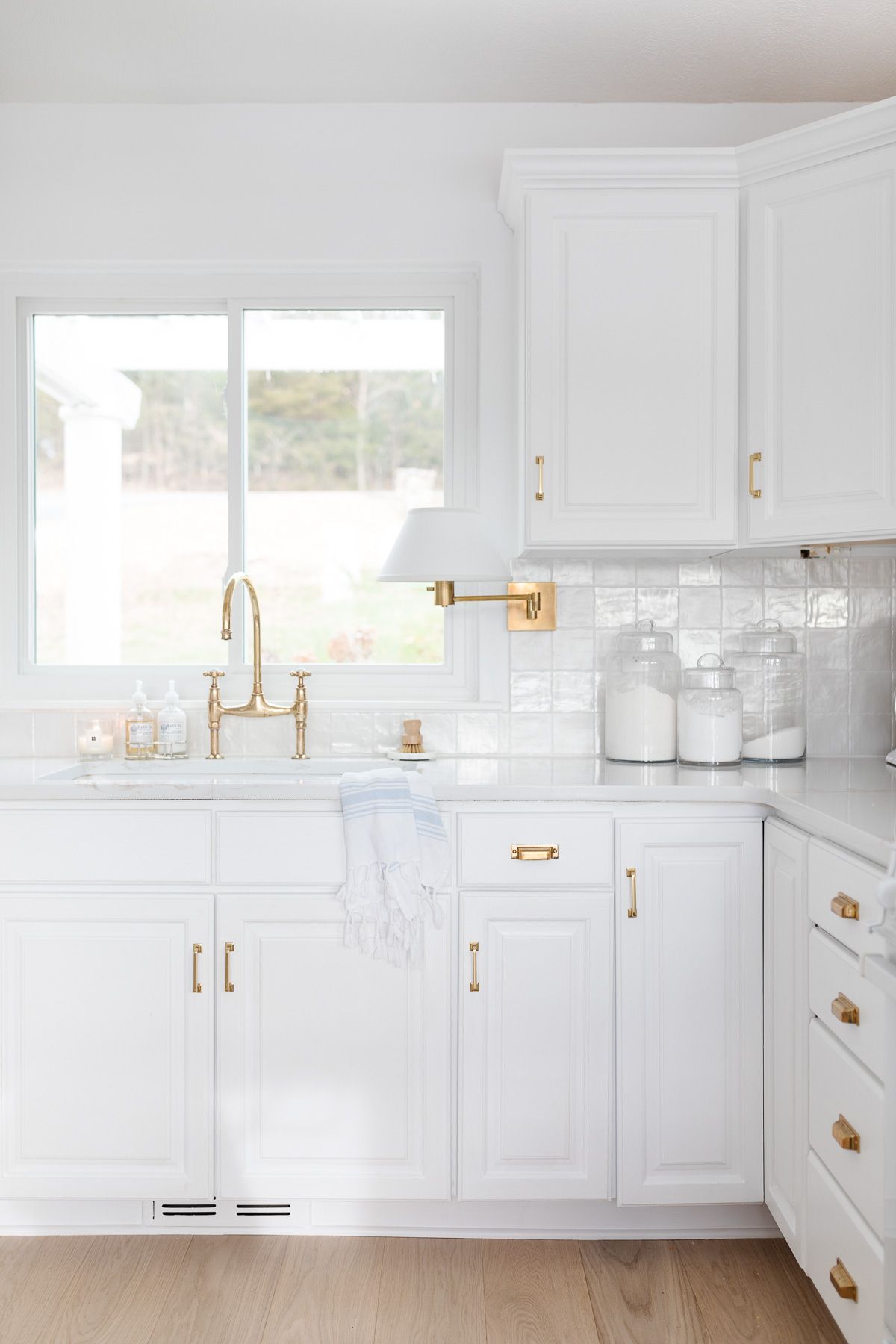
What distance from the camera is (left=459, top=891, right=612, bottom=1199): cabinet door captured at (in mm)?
2059

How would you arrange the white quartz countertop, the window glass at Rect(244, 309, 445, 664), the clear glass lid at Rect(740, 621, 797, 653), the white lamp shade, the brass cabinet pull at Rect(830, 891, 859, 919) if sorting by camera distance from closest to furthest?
the brass cabinet pull at Rect(830, 891, 859, 919) → the white quartz countertop → the white lamp shade → the clear glass lid at Rect(740, 621, 797, 653) → the window glass at Rect(244, 309, 445, 664)

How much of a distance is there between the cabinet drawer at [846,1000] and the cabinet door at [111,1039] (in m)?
1.15

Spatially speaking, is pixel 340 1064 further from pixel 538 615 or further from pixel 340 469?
pixel 340 469

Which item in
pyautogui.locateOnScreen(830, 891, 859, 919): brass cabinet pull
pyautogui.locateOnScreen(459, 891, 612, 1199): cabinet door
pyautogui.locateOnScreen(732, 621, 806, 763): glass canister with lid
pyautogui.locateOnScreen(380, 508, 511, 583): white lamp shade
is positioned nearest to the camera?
pyautogui.locateOnScreen(830, 891, 859, 919): brass cabinet pull

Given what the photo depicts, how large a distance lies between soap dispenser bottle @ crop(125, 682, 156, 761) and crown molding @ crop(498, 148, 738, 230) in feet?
4.88

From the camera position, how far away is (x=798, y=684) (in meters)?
2.51

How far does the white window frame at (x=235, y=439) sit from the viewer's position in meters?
2.62

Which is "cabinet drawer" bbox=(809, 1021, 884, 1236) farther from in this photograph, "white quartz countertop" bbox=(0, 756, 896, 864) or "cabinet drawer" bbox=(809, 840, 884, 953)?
"white quartz countertop" bbox=(0, 756, 896, 864)

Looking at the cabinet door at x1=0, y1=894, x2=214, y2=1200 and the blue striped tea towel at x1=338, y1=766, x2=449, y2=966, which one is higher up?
the blue striped tea towel at x1=338, y1=766, x2=449, y2=966

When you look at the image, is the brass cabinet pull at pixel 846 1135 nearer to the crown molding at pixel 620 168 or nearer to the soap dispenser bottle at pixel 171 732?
the soap dispenser bottle at pixel 171 732

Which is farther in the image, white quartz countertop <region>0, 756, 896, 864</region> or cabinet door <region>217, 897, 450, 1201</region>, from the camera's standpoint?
cabinet door <region>217, 897, 450, 1201</region>

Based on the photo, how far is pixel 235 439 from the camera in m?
2.66

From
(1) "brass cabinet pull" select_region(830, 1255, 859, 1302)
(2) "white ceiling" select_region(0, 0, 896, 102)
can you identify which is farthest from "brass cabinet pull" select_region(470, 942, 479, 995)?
(2) "white ceiling" select_region(0, 0, 896, 102)

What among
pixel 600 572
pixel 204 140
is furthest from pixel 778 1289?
pixel 204 140
